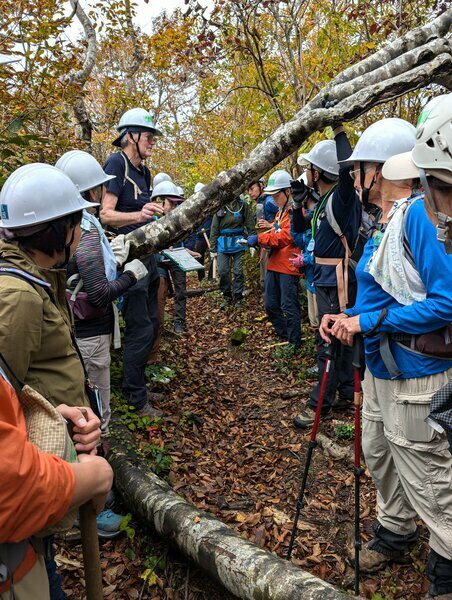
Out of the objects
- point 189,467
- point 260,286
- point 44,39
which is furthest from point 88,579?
point 260,286

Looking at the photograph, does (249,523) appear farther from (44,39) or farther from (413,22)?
(413,22)

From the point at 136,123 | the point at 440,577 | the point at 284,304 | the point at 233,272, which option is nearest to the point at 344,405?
the point at 284,304

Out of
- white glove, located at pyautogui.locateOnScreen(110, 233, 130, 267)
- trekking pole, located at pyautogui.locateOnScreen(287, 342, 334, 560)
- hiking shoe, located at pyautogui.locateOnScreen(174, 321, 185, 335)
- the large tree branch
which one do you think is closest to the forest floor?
trekking pole, located at pyautogui.locateOnScreen(287, 342, 334, 560)

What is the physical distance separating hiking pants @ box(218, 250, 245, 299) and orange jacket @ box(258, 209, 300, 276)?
230cm

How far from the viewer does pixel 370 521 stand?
11.4 feet

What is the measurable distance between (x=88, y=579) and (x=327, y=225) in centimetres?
391

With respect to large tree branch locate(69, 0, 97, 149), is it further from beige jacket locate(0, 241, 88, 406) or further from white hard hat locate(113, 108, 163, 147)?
beige jacket locate(0, 241, 88, 406)

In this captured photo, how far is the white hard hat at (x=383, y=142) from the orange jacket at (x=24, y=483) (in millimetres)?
2732

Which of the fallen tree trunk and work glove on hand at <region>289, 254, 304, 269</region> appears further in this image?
work glove on hand at <region>289, 254, 304, 269</region>

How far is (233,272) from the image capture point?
9.80 metres

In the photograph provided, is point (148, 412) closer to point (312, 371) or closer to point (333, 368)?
point (333, 368)

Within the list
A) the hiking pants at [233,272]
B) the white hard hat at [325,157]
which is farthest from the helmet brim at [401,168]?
the hiking pants at [233,272]

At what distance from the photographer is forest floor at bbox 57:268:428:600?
2943mm

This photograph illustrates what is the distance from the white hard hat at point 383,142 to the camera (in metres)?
3.09
